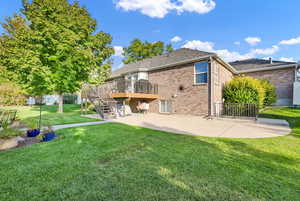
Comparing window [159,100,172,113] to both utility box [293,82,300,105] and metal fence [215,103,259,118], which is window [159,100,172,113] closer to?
metal fence [215,103,259,118]

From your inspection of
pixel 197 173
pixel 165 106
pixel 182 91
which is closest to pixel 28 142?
pixel 197 173

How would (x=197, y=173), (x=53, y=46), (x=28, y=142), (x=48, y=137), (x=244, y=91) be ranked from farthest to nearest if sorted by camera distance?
(x=53, y=46) < (x=244, y=91) < (x=48, y=137) < (x=28, y=142) < (x=197, y=173)

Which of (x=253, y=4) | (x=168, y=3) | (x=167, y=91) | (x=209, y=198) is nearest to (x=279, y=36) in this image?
(x=253, y=4)

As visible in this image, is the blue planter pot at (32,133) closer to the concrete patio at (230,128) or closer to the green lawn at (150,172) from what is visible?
the green lawn at (150,172)

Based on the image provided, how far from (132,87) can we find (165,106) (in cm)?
346

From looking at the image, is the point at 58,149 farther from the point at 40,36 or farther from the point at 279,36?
the point at 279,36

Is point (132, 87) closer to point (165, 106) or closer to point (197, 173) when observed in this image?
point (165, 106)

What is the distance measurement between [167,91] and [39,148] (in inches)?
379

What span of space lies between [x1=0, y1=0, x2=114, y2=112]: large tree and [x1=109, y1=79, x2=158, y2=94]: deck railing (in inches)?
104

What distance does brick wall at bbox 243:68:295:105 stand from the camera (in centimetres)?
1312

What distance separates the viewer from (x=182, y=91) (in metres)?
10.8

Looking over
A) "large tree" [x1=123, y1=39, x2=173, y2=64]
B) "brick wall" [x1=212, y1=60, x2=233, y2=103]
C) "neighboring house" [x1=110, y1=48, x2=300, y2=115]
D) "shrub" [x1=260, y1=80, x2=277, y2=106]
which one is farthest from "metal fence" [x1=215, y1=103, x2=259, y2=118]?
"large tree" [x1=123, y1=39, x2=173, y2=64]

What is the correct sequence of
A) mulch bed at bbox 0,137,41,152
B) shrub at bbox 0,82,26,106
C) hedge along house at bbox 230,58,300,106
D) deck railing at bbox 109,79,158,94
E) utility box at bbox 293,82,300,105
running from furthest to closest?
hedge along house at bbox 230,58,300,106, utility box at bbox 293,82,300,105, deck railing at bbox 109,79,158,94, shrub at bbox 0,82,26,106, mulch bed at bbox 0,137,41,152

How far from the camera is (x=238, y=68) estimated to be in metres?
16.2
